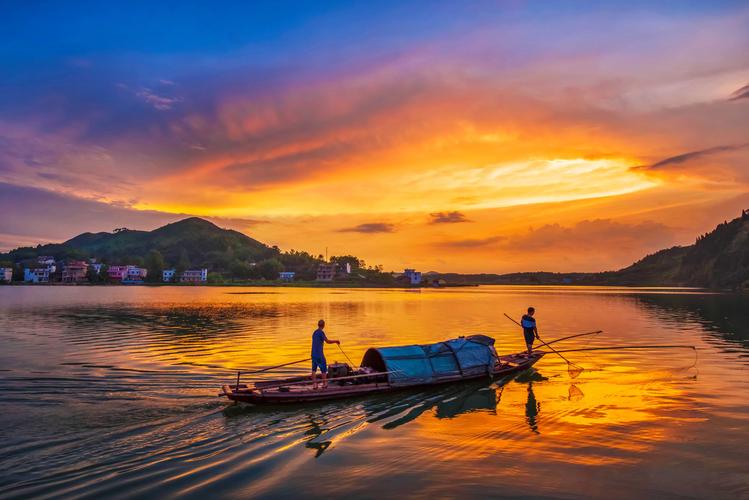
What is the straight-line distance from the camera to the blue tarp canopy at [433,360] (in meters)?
21.6

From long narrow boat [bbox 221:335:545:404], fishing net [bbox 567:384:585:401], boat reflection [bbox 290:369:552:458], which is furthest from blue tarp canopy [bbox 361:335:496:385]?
fishing net [bbox 567:384:585:401]

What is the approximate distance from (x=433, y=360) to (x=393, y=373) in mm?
2471

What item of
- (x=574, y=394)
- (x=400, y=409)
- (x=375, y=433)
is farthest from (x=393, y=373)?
(x=574, y=394)

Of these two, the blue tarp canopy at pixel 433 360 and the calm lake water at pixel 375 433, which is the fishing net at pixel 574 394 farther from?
the blue tarp canopy at pixel 433 360

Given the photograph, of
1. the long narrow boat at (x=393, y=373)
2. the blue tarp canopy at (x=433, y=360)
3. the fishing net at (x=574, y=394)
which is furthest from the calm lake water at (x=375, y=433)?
the blue tarp canopy at (x=433, y=360)

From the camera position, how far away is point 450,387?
22688 millimetres

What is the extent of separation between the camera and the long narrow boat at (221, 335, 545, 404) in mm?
18828

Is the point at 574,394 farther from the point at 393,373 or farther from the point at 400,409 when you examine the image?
the point at 400,409

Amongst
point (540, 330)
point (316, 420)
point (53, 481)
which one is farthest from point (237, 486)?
point (540, 330)

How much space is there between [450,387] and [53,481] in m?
15.9

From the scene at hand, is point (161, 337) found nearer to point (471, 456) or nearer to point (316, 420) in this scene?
point (316, 420)

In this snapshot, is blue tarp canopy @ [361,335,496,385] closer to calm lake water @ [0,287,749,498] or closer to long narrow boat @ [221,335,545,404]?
long narrow boat @ [221,335,545,404]

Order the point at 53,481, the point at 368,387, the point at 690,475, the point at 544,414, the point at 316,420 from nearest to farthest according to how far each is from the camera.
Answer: the point at 53,481, the point at 690,475, the point at 316,420, the point at 544,414, the point at 368,387

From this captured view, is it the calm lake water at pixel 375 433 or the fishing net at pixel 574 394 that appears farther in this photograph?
the fishing net at pixel 574 394
